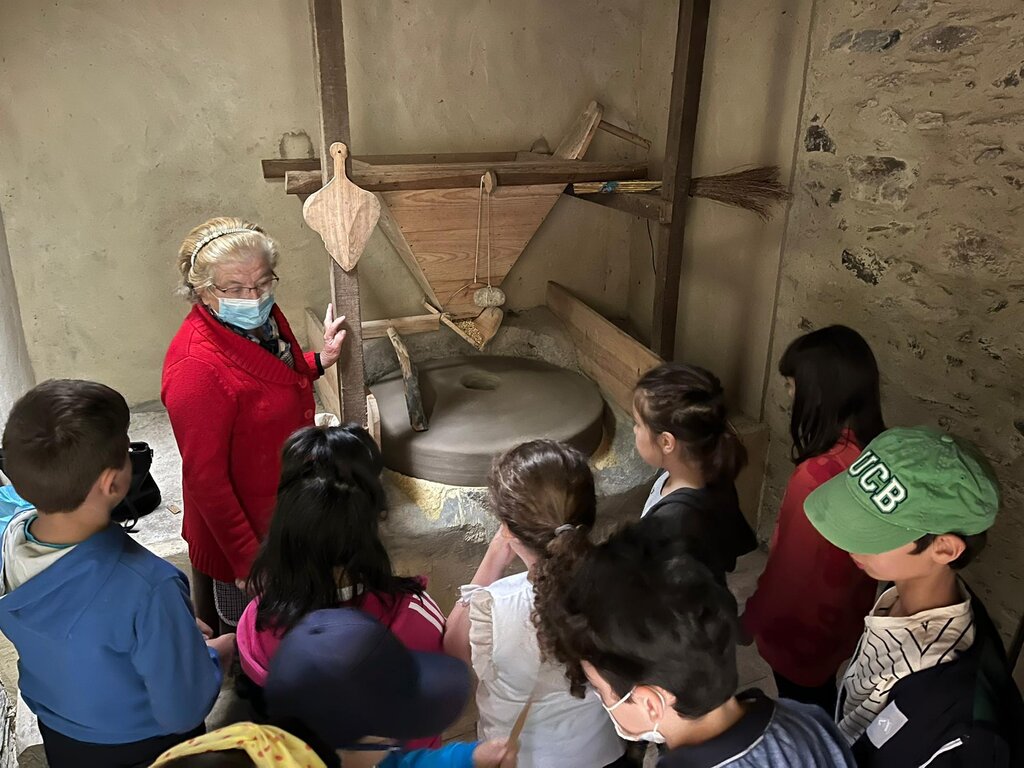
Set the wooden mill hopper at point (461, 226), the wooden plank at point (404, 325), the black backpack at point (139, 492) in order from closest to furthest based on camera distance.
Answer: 1. the black backpack at point (139, 492)
2. the wooden mill hopper at point (461, 226)
3. the wooden plank at point (404, 325)

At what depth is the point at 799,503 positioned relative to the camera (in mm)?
1617

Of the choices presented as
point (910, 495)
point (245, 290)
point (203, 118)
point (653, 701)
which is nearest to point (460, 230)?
point (245, 290)

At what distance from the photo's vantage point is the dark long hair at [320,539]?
4.12 feet

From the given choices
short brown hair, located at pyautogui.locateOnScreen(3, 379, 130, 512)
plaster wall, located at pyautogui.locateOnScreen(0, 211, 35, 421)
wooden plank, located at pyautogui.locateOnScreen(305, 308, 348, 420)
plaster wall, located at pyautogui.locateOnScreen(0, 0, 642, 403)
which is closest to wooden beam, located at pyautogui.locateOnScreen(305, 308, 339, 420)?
wooden plank, located at pyautogui.locateOnScreen(305, 308, 348, 420)

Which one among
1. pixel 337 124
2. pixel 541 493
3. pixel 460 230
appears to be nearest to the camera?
pixel 541 493

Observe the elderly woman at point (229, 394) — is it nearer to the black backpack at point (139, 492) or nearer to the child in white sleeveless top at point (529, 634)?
the black backpack at point (139, 492)

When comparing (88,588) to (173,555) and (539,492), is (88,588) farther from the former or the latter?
(173,555)

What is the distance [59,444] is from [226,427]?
628 millimetres

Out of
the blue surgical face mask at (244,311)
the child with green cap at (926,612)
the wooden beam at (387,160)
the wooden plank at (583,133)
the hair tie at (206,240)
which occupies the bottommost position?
the child with green cap at (926,612)

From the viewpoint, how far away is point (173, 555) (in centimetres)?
243

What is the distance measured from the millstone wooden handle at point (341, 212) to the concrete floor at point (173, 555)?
3.34 feet

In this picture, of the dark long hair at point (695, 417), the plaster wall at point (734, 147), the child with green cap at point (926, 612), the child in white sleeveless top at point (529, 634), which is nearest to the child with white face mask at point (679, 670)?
the child with green cap at point (926, 612)

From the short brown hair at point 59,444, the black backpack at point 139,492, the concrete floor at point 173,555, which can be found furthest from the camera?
the black backpack at point 139,492

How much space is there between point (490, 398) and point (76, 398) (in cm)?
186
